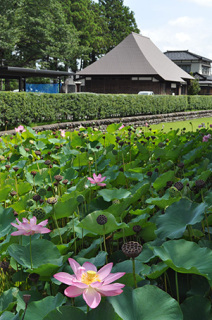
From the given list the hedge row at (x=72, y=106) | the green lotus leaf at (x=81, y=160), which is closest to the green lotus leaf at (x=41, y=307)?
the green lotus leaf at (x=81, y=160)

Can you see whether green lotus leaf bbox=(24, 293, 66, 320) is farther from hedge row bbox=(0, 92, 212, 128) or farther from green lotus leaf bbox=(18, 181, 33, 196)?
hedge row bbox=(0, 92, 212, 128)

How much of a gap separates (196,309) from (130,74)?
2708 cm

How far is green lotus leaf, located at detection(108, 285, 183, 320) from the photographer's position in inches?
31.7

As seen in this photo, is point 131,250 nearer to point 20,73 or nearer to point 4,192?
point 4,192

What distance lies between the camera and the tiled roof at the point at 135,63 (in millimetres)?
27719

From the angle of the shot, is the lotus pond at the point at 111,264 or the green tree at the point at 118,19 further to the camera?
the green tree at the point at 118,19

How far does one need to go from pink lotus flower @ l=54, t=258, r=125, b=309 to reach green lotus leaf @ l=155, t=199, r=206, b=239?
1.64 ft

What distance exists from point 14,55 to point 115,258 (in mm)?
34938

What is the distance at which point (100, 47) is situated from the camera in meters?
48.4

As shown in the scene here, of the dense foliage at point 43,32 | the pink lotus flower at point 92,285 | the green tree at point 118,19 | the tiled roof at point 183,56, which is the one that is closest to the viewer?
the pink lotus flower at point 92,285

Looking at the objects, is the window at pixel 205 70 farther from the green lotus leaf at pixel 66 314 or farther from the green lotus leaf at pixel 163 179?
the green lotus leaf at pixel 66 314

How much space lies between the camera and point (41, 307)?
3.09 feet

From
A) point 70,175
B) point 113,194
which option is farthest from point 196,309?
point 70,175

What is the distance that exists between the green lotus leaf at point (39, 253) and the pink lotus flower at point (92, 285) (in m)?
0.38
